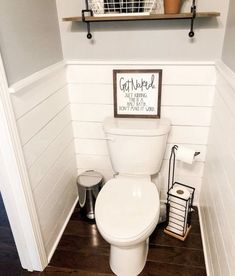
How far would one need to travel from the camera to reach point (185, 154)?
156cm

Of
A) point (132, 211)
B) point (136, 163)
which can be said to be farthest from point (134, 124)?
point (132, 211)

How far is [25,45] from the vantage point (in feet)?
3.89

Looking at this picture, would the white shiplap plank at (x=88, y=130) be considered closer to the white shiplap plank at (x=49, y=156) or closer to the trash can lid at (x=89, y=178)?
the white shiplap plank at (x=49, y=156)

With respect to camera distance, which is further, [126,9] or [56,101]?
[56,101]

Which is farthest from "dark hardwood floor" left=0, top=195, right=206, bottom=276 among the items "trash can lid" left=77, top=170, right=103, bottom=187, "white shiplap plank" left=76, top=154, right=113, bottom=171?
"white shiplap plank" left=76, top=154, right=113, bottom=171

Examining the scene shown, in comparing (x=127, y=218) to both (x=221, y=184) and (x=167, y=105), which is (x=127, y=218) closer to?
(x=221, y=184)

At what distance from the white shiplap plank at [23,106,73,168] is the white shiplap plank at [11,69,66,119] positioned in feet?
0.54

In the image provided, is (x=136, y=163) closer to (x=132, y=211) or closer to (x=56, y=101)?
(x=132, y=211)

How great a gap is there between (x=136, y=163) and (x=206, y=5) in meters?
1.00

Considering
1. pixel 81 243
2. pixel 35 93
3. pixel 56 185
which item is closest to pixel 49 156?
pixel 56 185

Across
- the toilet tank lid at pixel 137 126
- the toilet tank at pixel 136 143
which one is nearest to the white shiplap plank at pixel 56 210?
the toilet tank at pixel 136 143

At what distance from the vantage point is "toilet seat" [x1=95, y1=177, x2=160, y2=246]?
47.8 inches

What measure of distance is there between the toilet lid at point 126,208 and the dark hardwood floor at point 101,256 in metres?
0.41

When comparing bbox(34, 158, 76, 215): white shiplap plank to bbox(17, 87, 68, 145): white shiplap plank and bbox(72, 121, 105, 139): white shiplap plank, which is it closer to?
bbox(72, 121, 105, 139): white shiplap plank
